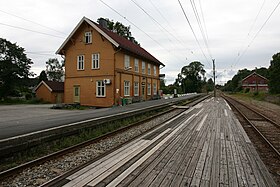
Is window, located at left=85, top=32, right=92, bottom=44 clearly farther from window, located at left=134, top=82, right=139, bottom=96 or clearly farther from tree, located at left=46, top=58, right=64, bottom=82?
tree, located at left=46, top=58, right=64, bottom=82

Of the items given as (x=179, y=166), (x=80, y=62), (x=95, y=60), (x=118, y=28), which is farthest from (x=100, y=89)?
(x=118, y=28)

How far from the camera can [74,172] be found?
4.11 meters

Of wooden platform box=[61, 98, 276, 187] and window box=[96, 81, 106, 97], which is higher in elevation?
window box=[96, 81, 106, 97]

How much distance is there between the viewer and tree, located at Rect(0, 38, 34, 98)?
33.2 meters

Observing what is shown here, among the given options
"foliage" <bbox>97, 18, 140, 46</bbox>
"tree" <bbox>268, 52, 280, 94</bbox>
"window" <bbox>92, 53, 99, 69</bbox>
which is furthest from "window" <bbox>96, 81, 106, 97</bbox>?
"tree" <bbox>268, 52, 280, 94</bbox>

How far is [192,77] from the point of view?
81.9m

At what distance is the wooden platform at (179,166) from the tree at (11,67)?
117 feet

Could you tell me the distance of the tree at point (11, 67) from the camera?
109ft

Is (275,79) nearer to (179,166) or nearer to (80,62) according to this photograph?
(80,62)

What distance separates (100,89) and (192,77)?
219 feet

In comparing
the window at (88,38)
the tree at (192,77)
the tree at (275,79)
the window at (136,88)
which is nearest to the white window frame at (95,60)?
the window at (88,38)

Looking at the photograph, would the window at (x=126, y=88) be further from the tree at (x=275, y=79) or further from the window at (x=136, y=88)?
the tree at (x=275, y=79)

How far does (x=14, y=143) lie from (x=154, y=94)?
85.3 feet

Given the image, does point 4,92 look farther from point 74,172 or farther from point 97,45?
point 74,172
